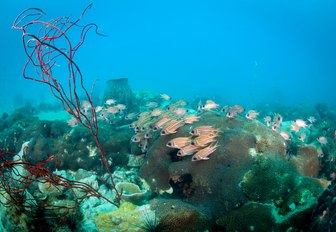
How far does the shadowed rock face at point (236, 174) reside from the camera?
195 inches

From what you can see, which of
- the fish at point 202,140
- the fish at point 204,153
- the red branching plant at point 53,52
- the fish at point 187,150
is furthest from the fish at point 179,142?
→ the red branching plant at point 53,52

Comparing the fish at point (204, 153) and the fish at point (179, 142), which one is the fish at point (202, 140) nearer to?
the fish at point (204, 153)

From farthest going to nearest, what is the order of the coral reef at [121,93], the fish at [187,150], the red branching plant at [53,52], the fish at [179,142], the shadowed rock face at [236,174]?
the coral reef at [121,93] → the fish at [179,142] → the fish at [187,150] → the shadowed rock face at [236,174] → the red branching plant at [53,52]

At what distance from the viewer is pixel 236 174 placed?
17.5 ft

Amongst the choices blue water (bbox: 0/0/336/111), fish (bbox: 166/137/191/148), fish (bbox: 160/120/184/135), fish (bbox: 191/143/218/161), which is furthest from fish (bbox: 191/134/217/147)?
blue water (bbox: 0/0/336/111)

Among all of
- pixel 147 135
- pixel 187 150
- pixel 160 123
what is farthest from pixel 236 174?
pixel 147 135

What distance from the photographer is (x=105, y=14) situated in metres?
156

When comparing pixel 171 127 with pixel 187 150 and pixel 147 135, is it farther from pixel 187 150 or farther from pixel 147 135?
pixel 147 135

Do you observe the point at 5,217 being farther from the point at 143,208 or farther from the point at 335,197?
the point at 335,197

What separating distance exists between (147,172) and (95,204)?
190 centimetres

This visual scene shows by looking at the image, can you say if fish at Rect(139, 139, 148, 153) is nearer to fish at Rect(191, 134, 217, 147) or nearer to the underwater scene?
the underwater scene

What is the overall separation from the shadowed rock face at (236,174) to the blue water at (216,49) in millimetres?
78167

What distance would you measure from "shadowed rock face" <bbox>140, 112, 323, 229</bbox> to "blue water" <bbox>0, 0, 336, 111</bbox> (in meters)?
78.2

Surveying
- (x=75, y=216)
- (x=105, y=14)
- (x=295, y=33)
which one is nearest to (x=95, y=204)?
(x=75, y=216)
